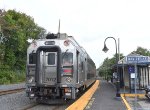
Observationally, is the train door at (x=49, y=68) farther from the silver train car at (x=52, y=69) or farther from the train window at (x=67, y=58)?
the train window at (x=67, y=58)

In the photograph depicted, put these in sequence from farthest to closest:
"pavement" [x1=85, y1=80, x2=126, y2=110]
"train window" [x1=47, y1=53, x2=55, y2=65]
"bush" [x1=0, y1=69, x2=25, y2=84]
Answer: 1. "bush" [x1=0, y1=69, x2=25, y2=84]
2. "train window" [x1=47, y1=53, x2=55, y2=65]
3. "pavement" [x1=85, y1=80, x2=126, y2=110]

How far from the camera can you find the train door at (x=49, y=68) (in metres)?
21.0

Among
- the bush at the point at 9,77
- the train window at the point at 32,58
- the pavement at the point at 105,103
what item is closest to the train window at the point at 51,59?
the train window at the point at 32,58

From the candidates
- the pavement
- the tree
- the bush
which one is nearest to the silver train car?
the pavement

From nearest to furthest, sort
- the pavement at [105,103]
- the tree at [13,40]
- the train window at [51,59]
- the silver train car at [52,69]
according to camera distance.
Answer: the pavement at [105,103] → the silver train car at [52,69] → the train window at [51,59] → the tree at [13,40]

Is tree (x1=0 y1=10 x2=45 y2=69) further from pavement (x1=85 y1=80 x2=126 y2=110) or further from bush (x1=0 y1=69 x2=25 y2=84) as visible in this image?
pavement (x1=85 y1=80 x2=126 y2=110)

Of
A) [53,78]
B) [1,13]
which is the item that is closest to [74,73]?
[53,78]

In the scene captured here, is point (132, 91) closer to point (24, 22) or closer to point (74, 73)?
point (74, 73)

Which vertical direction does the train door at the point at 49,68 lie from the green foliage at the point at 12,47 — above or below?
below

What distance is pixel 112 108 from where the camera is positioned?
19.9m

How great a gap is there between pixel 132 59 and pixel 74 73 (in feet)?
11.1

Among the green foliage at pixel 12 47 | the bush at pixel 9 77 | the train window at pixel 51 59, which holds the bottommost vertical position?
the bush at pixel 9 77

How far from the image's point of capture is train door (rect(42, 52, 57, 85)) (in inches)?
829

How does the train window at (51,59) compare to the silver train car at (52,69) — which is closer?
the silver train car at (52,69)
